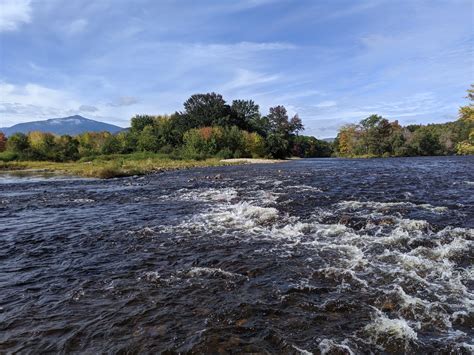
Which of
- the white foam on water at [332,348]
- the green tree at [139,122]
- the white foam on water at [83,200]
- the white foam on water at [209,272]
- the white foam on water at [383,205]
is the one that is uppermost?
the green tree at [139,122]

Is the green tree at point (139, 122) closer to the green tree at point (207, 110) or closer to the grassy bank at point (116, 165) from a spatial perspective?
the green tree at point (207, 110)

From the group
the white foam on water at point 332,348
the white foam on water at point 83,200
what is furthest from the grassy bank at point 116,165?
the white foam on water at point 332,348

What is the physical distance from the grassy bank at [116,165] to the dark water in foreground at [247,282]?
28.0 m

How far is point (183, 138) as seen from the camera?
8750cm

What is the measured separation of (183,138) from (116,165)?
133 ft

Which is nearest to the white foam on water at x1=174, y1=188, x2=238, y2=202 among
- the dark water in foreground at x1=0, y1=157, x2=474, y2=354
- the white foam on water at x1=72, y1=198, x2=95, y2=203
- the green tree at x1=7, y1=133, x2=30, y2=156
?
the dark water in foreground at x1=0, y1=157, x2=474, y2=354

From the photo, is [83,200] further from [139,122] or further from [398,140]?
[398,140]

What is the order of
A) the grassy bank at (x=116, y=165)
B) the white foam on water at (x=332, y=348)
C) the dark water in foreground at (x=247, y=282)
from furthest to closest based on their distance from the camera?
the grassy bank at (x=116, y=165), the dark water in foreground at (x=247, y=282), the white foam on water at (x=332, y=348)

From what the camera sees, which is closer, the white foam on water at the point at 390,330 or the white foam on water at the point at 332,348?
the white foam on water at the point at 332,348

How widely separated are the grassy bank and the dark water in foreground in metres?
28.0

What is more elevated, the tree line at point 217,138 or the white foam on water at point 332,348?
the tree line at point 217,138

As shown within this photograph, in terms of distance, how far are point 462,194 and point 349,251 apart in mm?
12358

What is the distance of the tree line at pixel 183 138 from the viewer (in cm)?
7762

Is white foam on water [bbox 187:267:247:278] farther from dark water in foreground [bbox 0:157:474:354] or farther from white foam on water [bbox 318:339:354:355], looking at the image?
white foam on water [bbox 318:339:354:355]
